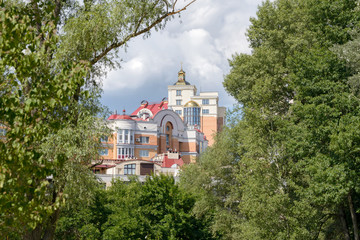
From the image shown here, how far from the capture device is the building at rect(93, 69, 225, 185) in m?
69.9

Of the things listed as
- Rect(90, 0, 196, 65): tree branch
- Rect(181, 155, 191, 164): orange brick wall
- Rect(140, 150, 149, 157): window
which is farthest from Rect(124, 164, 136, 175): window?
Rect(90, 0, 196, 65): tree branch

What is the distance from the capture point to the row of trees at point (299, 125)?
20562mm

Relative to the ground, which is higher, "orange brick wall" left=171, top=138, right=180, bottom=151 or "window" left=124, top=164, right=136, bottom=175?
"orange brick wall" left=171, top=138, right=180, bottom=151

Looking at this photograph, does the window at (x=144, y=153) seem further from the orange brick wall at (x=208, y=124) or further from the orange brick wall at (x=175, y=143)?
the orange brick wall at (x=208, y=124)

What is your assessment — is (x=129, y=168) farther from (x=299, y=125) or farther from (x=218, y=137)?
(x=299, y=125)

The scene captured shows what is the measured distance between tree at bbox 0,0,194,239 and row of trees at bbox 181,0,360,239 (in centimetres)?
1095

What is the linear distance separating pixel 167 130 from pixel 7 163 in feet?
298

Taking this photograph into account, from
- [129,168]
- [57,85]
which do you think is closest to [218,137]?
[57,85]

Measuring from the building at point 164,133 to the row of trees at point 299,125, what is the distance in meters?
37.5

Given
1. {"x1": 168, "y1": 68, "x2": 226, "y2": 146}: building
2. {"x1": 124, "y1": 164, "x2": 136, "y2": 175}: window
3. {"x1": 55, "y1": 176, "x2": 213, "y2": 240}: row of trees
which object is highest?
{"x1": 168, "y1": 68, "x2": 226, "y2": 146}: building

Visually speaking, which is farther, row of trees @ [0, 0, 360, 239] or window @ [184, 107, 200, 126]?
window @ [184, 107, 200, 126]

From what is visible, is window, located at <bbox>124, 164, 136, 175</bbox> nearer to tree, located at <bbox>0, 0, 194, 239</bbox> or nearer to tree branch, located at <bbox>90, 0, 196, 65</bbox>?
tree, located at <bbox>0, 0, 194, 239</bbox>

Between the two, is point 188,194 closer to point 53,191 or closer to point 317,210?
point 317,210

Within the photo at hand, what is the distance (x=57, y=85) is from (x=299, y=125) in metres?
18.1
